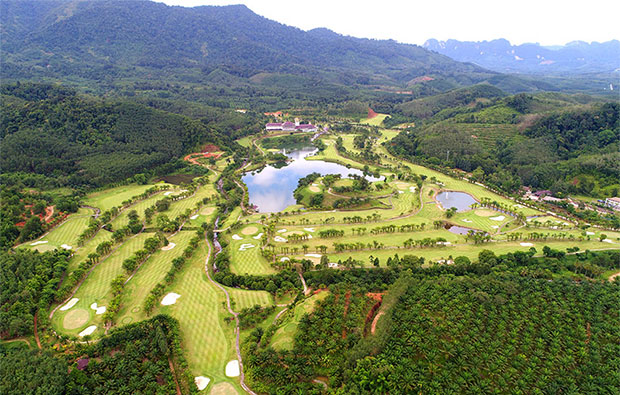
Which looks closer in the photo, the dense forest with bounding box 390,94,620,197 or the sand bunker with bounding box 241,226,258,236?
the sand bunker with bounding box 241,226,258,236

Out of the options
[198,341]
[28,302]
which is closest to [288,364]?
[198,341]

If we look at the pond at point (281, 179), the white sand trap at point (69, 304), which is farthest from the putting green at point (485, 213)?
the white sand trap at point (69, 304)

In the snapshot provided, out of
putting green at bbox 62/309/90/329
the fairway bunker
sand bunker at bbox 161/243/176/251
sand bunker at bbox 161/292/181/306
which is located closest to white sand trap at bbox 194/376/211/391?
sand bunker at bbox 161/292/181/306

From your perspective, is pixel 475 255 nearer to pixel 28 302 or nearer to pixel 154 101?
pixel 28 302

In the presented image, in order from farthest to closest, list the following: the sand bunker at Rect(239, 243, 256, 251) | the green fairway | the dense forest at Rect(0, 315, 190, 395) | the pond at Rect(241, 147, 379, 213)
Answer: the pond at Rect(241, 147, 379, 213) < the sand bunker at Rect(239, 243, 256, 251) < the green fairway < the dense forest at Rect(0, 315, 190, 395)

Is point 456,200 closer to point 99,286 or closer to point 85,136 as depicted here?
point 99,286

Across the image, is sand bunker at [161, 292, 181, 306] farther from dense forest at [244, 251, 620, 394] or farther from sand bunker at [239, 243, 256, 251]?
sand bunker at [239, 243, 256, 251]

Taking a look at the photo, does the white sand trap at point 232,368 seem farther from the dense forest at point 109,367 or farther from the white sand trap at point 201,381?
the dense forest at point 109,367
